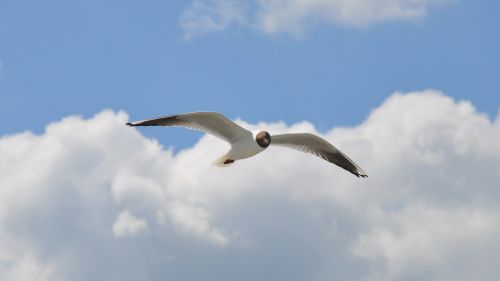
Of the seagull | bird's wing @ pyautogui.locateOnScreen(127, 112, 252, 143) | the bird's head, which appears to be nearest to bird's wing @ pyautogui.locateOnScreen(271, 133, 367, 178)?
the seagull

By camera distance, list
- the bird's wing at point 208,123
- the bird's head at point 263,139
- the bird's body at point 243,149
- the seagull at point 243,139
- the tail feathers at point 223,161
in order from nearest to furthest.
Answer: the bird's wing at point 208,123 < the seagull at point 243,139 < the bird's head at point 263,139 < the bird's body at point 243,149 < the tail feathers at point 223,161

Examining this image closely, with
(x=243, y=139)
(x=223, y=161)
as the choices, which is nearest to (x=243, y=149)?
(x=243, y=139)

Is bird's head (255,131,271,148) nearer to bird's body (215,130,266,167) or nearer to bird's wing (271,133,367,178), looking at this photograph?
bird's body (215,130,266,167)

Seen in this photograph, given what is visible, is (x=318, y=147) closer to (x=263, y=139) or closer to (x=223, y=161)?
(x=263, y=139)

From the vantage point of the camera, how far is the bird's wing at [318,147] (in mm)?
24562

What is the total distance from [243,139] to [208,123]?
4.15 feet

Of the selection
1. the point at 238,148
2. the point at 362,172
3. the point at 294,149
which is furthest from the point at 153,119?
the point at 362,172

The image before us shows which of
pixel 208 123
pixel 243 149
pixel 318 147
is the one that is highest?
pixel 318 147

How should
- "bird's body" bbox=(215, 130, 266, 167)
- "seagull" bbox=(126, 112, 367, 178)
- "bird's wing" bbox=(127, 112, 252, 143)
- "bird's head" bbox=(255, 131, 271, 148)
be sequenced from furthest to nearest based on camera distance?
"bird's body" bbox=(215, 130, 266, 167)
"bird's head" bbox=(255, 131, 271, 148)
"seagull" bbox=(126, 112, 367, 178)
"bird's wing" bbox=(127, 112, 252, 143)

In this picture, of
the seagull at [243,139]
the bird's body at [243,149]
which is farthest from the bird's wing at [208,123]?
the bird's body at [243,149]

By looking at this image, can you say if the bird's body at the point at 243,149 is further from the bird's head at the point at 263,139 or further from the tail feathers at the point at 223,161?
the bird's head at the point at 263,139

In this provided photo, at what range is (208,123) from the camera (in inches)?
889

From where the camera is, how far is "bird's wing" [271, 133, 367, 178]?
24.6 meters

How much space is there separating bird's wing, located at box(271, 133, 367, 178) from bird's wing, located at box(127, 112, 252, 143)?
1508mm
